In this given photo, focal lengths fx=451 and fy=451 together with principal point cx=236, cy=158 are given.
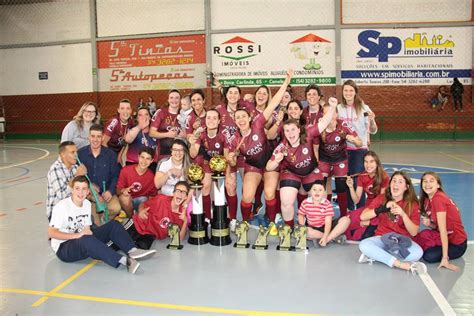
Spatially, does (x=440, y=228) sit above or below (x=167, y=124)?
below

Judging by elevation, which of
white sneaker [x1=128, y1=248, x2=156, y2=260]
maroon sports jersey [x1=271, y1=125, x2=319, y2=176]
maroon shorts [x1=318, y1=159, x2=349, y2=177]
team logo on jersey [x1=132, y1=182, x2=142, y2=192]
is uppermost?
maroon sports jersey [x1=271, y1=125, x2=319, y2=176]

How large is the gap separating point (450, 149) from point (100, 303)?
1289cm

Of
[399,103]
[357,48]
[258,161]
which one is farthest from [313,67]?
[258,161]

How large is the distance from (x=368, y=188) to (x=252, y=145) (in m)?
1.48

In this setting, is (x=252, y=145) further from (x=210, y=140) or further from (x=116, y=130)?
(x=116, y=130)

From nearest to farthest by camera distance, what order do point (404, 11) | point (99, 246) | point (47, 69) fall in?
1. point (99, 246)
2. point (404, 11)
3. point (47, 69)

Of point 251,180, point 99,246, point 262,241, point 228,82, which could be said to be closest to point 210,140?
point 251,180

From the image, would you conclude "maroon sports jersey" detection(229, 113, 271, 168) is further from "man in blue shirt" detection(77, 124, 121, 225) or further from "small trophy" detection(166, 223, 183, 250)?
"man in blue shirt" detection(77, 124, 121, 225)

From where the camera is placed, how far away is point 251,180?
5.70 metres

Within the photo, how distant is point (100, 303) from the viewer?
12.0ft

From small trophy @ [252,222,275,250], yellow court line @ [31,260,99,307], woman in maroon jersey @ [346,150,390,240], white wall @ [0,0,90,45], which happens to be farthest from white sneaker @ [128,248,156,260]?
white wall @ [0,0,90,45]

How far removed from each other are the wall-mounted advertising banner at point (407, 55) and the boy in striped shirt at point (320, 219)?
1280 cm

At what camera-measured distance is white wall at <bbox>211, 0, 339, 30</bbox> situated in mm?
16922

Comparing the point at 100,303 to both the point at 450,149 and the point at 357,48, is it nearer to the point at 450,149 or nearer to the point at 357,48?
the point at 450,149
